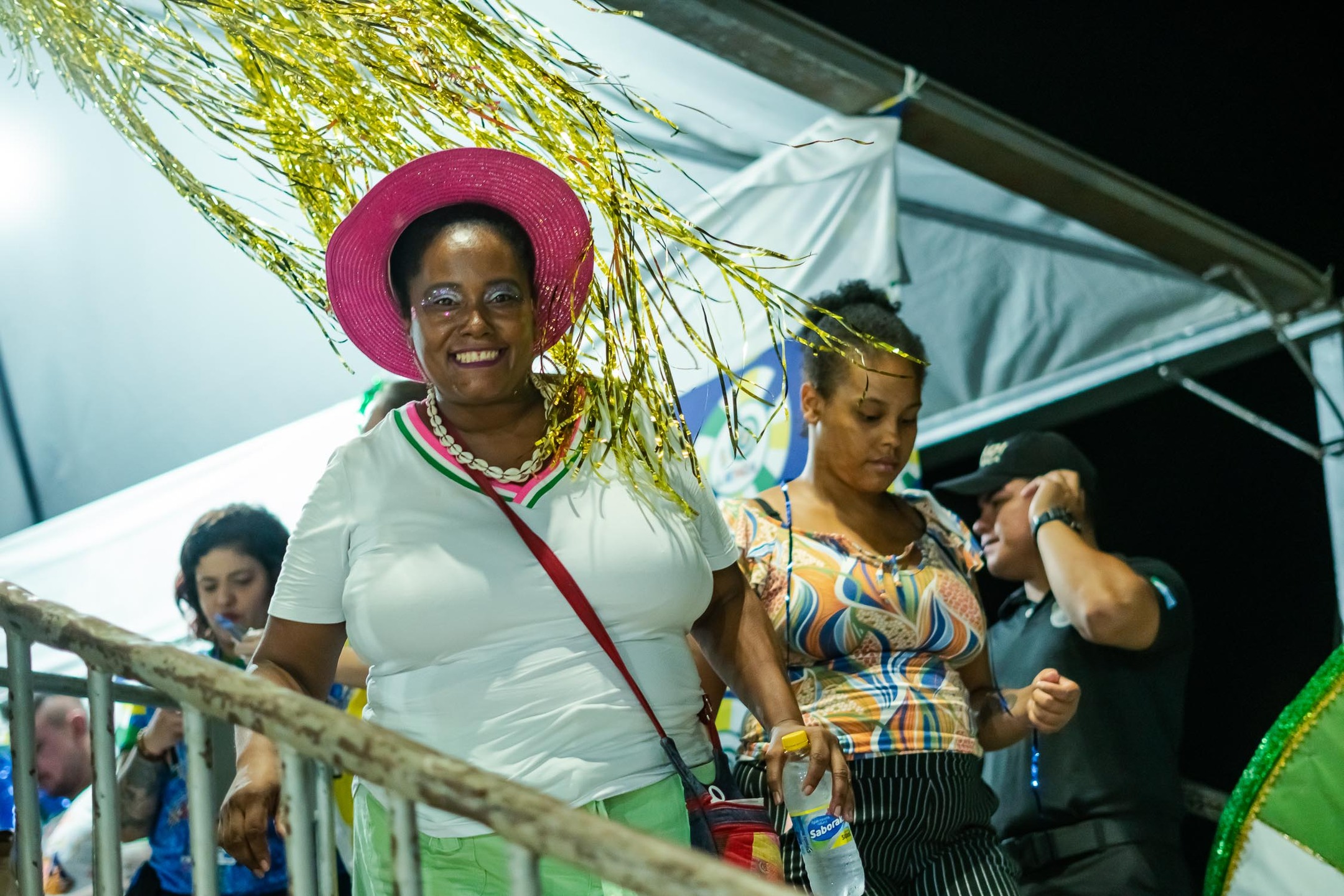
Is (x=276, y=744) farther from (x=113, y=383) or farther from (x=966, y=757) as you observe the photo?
(x=113, y=383)

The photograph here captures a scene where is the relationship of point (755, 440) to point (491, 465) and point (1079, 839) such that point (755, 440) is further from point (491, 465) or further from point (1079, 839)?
point (491, 465)

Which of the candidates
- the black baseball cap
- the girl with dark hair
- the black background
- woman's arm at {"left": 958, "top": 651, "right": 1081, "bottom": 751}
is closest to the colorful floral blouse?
woman's arm at {"left": 958, "top": 651, "right": 1081, "bottom": 751}

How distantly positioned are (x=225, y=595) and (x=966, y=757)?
178 centimetres

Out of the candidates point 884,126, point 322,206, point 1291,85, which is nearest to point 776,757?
point 322,206

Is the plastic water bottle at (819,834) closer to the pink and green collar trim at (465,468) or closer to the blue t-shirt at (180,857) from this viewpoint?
the pink and green collar trim at (465,468)

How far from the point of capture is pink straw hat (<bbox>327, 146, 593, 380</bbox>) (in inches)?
81.4

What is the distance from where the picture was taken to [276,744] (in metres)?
1.44

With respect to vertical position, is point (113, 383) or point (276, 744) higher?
point (113, 383)

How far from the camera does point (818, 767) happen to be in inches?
77.6

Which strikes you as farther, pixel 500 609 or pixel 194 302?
pixel 194 302

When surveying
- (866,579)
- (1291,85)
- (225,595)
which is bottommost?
(866,579)

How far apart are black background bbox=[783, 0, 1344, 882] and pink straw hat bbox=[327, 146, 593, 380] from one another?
161 inches

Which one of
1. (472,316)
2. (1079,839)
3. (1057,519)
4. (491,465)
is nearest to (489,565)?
(491,465)

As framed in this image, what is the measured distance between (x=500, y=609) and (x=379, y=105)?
0.77 m
